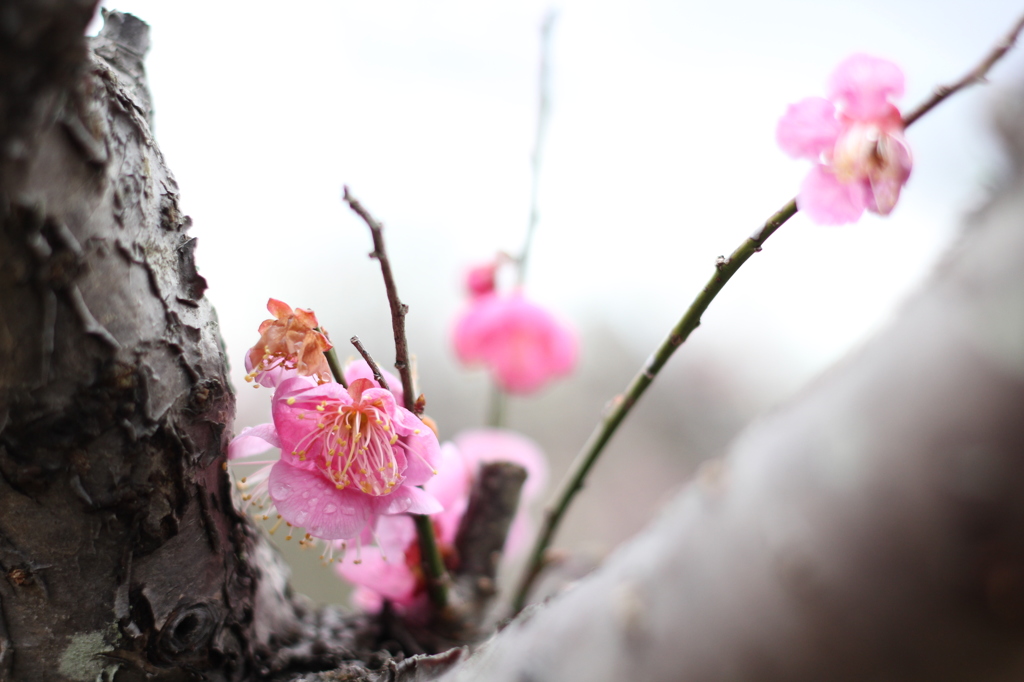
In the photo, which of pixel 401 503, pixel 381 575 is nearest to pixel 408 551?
pixel 381 575

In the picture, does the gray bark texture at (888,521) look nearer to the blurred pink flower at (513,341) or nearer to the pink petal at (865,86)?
the pink petal at (865,86)

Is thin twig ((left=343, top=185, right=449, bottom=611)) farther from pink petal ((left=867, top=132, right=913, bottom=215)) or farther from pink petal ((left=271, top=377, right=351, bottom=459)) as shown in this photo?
pink petal ((left=867, top=132, right=913, bottom=215))

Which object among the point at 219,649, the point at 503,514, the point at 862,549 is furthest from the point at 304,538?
the point at 862,549

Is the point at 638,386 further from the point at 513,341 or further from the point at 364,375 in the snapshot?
the point at 513,341

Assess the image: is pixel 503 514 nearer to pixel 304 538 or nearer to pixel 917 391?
pixel 304 538

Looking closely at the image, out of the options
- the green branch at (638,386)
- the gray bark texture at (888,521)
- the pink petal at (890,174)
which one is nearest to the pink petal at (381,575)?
the green branch at (638,386)

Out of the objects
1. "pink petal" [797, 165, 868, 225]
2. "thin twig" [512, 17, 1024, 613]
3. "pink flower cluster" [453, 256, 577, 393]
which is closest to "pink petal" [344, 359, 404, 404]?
"thin twig" [512, 17, 1024, 613]
